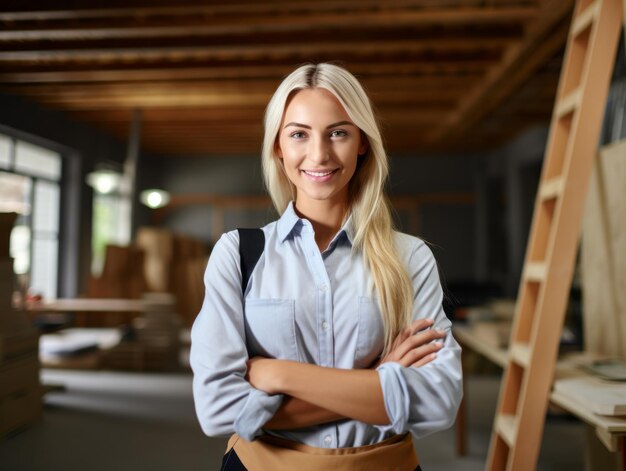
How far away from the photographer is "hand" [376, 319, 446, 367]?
3.64ft

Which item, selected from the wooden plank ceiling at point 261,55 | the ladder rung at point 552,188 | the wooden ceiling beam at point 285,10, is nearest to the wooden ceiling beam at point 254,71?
the wooden plank ceiling at point 261,55

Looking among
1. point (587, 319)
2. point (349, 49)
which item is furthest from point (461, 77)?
point (587, 319)

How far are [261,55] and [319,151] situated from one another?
4.78 m

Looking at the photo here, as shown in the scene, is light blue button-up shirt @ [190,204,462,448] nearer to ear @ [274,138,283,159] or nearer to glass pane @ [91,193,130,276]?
ear @ [274,138,283,159]

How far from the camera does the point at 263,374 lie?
109 centimetres

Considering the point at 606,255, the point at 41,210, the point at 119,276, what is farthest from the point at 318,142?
the point at 119,276

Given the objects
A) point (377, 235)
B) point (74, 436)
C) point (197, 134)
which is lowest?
point (74, 436)

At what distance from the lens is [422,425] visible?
3.56 feet

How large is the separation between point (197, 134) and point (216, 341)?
8265 mm

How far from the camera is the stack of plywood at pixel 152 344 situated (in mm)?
4336

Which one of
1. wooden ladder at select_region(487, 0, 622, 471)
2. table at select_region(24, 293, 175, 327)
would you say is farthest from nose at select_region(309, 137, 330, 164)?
table at select_region(24, 293, 175, 327)

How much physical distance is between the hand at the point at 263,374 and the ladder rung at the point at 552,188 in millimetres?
1520

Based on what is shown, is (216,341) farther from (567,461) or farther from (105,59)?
(105,59)

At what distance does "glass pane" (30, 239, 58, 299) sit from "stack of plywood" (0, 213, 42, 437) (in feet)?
2.34
